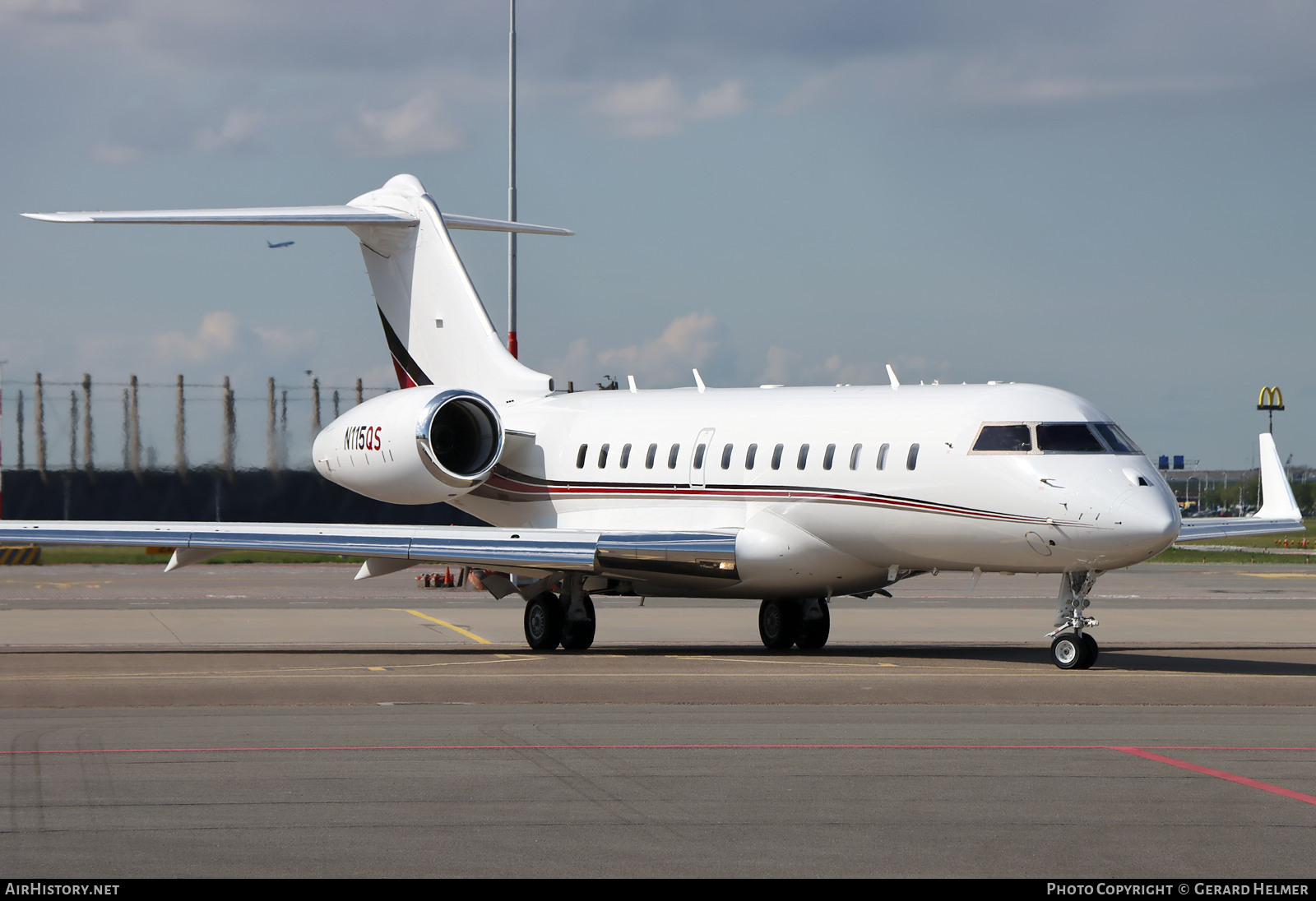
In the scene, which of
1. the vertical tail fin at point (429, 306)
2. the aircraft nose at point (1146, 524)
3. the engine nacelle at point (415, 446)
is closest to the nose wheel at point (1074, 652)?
the aircraft nose at point (1146, 524)

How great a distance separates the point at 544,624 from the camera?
2247cm

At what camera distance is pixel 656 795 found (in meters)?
9.96

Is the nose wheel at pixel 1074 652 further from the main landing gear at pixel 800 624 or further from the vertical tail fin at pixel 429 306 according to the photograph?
the vertical tail fin at pixel 429 306

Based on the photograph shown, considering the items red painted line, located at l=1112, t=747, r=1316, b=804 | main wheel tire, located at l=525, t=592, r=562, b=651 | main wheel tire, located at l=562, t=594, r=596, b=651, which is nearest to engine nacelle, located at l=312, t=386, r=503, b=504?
main wheel tire, located at l=525, t=592, r=562, b=651

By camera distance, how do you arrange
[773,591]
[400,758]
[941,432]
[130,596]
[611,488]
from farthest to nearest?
1. [130,596]
2. [611,488]
3. [773,591]
4. [941,432]
5. [400,758]

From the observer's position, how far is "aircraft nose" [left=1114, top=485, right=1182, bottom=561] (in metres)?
17.6

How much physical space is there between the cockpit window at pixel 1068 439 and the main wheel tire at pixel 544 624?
725 centimetres

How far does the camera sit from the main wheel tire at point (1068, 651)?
61.2 ft

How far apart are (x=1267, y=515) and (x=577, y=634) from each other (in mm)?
9758

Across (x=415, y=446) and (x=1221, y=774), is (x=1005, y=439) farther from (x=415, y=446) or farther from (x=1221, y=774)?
(x=1221, y=774)

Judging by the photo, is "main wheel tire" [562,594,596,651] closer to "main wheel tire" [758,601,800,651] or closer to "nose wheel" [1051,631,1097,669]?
"main wheel tire" [758,601,800,651]

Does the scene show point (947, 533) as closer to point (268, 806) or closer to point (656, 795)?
point (656, 795)

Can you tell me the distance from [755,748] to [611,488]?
39.1 ft
